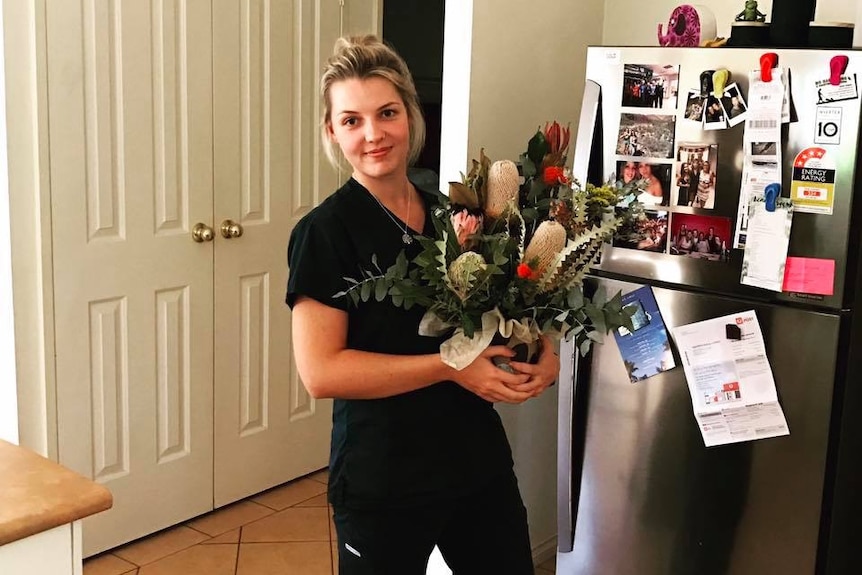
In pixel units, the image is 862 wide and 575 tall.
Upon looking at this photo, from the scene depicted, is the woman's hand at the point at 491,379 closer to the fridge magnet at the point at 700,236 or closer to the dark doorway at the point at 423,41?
the fridge magnet at the point at 700,236

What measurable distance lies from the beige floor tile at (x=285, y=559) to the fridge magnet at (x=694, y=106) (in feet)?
5.56

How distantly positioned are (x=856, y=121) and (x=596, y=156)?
58cm

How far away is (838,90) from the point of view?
1.98m

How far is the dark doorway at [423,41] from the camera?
395 cm

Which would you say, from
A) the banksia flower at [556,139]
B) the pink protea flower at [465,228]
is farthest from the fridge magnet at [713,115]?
the pink protea flower at [465,228]

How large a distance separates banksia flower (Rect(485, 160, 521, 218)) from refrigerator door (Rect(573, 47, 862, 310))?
68 centimetres

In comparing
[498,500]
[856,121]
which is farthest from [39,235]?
[856,121]

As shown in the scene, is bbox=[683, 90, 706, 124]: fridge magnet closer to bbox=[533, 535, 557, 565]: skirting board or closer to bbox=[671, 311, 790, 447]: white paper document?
bbox=[671, 311, 790, 447]: white paper document

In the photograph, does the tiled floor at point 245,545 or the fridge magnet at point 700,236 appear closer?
the fridge magnet at point 700,236

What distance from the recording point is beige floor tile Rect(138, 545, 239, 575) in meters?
2.96

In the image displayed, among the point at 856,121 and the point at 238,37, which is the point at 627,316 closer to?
the point at 856,121

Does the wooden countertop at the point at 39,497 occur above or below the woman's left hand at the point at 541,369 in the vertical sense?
below

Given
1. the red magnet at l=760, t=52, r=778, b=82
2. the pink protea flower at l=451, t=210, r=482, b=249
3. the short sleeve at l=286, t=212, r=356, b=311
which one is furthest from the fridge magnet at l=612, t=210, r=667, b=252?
the short sleeve at l=286, t=212, r=356, b=311

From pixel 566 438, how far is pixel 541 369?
30.8 inches
